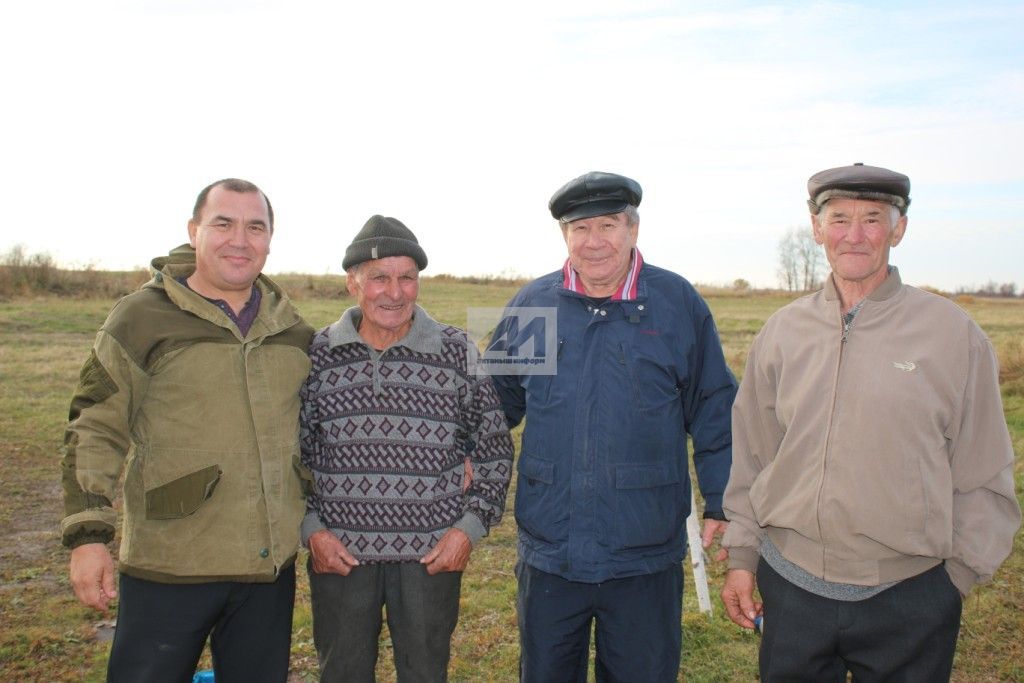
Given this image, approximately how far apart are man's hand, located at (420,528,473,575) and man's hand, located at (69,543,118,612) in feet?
3.45

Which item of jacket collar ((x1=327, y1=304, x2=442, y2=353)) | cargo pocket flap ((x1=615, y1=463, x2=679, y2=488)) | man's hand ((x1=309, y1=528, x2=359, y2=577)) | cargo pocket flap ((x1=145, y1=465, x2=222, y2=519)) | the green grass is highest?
jacket collar ((x1=327, y1=304, x2=442, y2=353))

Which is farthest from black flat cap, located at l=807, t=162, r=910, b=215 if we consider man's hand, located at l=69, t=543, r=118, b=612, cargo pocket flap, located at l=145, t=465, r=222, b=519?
man's hand, located at l=69, t=543, r=118, b=612

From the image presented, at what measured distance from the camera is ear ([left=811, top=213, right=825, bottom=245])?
270 cm

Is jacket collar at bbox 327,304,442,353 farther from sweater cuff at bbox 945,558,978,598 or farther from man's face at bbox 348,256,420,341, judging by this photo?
sweater cuff at bbox 945,558,978,598

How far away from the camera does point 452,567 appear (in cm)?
290

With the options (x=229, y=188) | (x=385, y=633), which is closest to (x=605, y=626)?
(x=229, y=188)

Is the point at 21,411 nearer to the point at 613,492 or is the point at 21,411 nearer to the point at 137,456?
the point at 137,456

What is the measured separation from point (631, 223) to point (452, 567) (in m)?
1.51

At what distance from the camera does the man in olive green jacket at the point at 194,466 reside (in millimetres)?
2592

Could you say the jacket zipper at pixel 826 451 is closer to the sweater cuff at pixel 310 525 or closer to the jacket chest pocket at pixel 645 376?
the jacket chest pocket at pixel 645 376

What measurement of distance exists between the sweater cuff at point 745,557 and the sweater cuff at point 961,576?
0.62m

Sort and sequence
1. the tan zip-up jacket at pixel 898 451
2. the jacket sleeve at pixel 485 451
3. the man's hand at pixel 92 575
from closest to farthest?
the tan zip-up jacket at pixel 898 451 < the man's hand at pixel 92 575 < the jacket sleeve at pixel 485 451

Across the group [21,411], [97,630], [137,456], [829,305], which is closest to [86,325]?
[21,411]

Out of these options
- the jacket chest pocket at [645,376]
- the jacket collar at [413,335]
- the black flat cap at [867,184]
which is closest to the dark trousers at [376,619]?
the jacket collar at [413,335]
